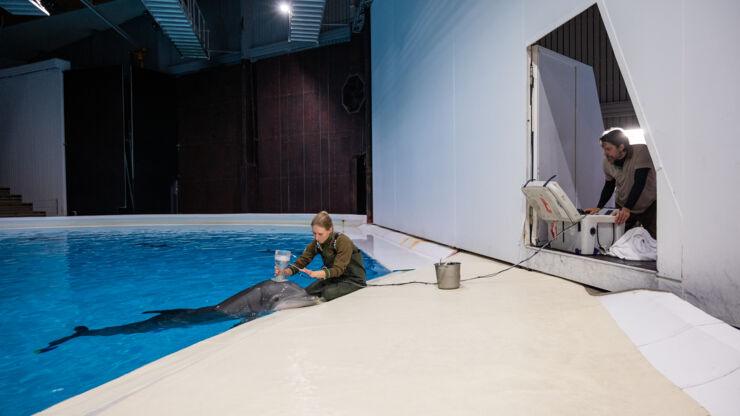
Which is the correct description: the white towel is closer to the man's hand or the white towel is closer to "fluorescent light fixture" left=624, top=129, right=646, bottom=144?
the man's hand

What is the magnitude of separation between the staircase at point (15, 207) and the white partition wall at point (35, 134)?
191 mm

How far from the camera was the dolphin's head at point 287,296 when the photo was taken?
3.03 meters

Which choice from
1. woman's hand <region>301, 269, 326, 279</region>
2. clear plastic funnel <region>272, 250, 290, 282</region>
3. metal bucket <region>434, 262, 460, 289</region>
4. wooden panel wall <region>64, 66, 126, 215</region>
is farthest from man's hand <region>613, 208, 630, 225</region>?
wooden panel wall <region>64, 66, 126, 215</region>

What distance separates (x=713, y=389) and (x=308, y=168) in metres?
12.7

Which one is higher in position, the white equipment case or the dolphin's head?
the white equipment case

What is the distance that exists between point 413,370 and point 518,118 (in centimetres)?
283

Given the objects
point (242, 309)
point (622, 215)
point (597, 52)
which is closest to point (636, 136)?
point (597, 52)

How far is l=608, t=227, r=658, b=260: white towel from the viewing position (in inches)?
116

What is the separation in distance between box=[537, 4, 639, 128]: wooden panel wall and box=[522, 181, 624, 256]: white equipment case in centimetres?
574

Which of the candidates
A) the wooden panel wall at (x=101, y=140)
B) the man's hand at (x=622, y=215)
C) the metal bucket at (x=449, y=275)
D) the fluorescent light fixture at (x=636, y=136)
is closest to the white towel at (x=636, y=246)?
the man's hand at (x=622, y=215)

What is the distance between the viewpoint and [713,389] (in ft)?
4.76

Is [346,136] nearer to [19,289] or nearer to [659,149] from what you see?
[19,289]

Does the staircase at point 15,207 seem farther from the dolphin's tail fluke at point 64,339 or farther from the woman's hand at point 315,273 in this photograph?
the woman's hand at point 315,273

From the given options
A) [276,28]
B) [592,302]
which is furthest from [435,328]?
[276,28]
